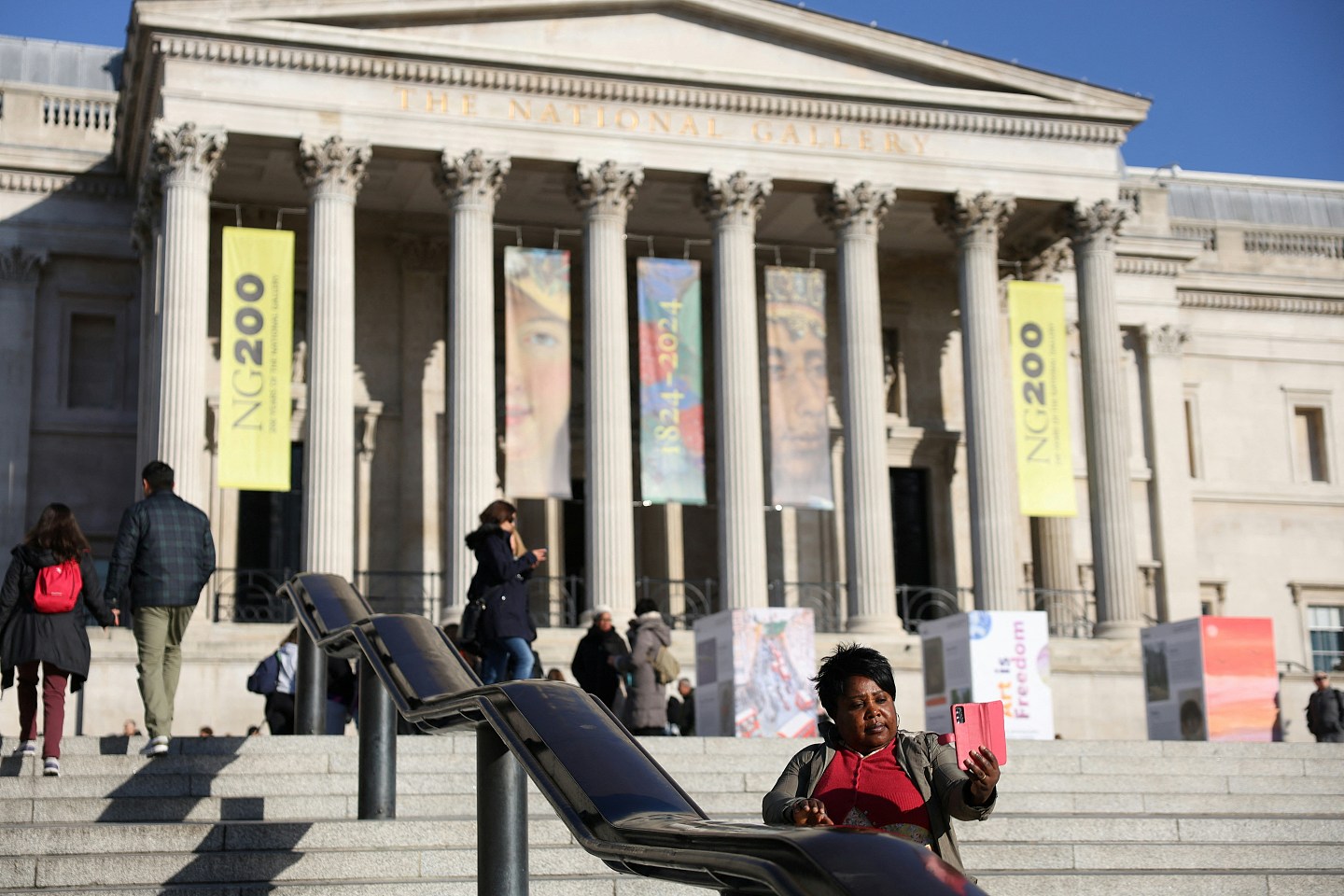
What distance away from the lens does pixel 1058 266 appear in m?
32.5

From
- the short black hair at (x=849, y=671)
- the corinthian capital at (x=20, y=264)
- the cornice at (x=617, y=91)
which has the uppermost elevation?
the cornice at (x=617, y=91)

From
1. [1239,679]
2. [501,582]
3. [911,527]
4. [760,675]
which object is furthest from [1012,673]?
[911,527]

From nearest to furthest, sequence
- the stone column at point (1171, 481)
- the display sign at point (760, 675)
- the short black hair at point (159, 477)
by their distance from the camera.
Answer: the short black hair at point (159, 477) → the display sign at point (760, 675) → the stone column at point (1171, 481)

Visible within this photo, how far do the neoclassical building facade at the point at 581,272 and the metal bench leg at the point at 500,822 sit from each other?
1921 cm

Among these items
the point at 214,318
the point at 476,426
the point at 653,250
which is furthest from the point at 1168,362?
the point at 214,318

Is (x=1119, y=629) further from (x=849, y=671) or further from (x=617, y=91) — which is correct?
(x=849, y=671)

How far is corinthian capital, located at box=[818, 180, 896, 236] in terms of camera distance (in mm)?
28875

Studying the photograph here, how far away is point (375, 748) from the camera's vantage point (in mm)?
8977

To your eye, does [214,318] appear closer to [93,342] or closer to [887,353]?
[93,342]

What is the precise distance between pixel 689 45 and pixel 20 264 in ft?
39.1

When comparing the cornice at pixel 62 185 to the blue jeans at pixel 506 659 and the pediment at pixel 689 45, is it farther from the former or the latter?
the blue jeans at pixel 506 659

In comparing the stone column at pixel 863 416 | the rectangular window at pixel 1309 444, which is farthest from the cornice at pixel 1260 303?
the stone column at pixel 863 416

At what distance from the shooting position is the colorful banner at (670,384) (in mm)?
27625

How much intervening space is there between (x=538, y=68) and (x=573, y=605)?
8397 millimetres
